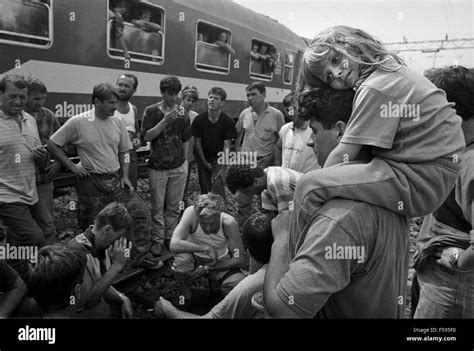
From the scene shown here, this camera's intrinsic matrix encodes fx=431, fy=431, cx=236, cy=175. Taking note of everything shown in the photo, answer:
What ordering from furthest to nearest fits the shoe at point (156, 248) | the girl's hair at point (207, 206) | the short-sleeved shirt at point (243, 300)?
the shoe at point (156, 248)
the girl's hair at point (207, 206)
the short-sleeved shirt at point (243, 300)

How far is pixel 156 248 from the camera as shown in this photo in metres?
3.39

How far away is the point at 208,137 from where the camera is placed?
13.4 ft

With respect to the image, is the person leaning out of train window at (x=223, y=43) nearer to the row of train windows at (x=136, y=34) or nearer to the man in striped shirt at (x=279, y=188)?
the row of train windows at (x=136, y=34)

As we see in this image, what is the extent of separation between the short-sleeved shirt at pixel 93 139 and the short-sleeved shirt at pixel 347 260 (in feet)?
7.29

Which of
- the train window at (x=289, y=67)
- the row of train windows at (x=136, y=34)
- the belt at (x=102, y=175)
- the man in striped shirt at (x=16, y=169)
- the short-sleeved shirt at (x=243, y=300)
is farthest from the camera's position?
the train window at (x=289, y=67)

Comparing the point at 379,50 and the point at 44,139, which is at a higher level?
the point at 379,50

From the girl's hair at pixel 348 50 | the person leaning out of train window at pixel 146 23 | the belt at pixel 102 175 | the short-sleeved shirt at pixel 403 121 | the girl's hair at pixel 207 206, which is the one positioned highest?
the person leaning out of train window at pixel 146 23

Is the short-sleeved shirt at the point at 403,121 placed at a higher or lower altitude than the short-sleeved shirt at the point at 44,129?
higher

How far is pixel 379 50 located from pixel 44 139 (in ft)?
8.19

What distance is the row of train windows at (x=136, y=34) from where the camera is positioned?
11.8 feet

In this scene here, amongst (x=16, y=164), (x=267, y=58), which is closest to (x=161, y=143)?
(x=16, y=164)

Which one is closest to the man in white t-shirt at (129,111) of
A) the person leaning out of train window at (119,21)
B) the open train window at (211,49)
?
the person leaning out of train window at (119,21)
